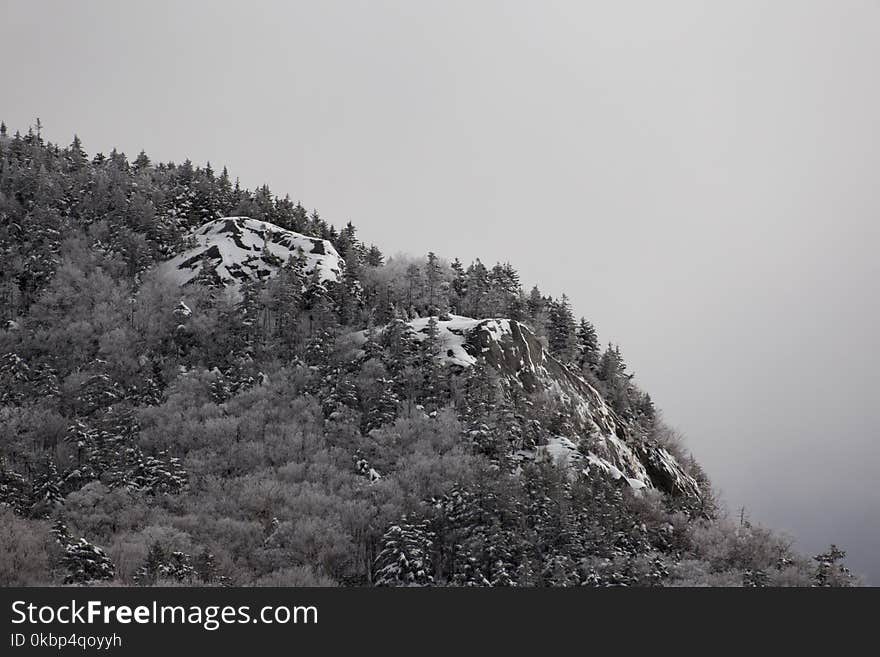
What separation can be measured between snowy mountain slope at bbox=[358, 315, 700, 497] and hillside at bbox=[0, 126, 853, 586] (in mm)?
339

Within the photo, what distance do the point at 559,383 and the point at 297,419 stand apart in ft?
102

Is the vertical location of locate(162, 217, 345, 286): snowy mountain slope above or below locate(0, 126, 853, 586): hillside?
above

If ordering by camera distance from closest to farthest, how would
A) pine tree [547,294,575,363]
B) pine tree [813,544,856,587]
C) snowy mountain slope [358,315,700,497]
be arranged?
pine tree [813,544,856,587]
snowy mountain slope [358,315,700,497]
pine tree [547,294,575,363]

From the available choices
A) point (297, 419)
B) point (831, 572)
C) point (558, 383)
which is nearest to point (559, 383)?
point (558, 383)

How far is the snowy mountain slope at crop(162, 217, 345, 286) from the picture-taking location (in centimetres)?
10788

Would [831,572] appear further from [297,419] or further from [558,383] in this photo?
[297,419]

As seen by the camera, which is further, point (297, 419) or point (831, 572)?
point (297, 419)

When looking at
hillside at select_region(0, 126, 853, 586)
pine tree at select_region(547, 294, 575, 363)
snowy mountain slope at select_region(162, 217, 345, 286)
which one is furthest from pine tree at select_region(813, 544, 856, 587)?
snowy mountain slope at select_region(162, 217, 345, 286)

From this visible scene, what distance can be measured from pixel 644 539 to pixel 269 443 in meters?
38.6

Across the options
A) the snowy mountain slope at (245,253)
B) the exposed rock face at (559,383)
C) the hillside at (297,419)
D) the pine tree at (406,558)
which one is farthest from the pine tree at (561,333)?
the pine tree at (406,558)

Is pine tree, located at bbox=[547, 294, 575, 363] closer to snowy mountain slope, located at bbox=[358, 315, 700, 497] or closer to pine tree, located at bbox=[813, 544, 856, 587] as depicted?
snowy mountain slope, located at bbox=[358, 315, 700, 497]

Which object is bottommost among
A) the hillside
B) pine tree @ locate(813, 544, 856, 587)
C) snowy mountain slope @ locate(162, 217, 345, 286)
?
pine tree @ locate(813, 544, 856, 587)

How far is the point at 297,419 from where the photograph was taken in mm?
80000

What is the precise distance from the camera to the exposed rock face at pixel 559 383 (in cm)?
8306
